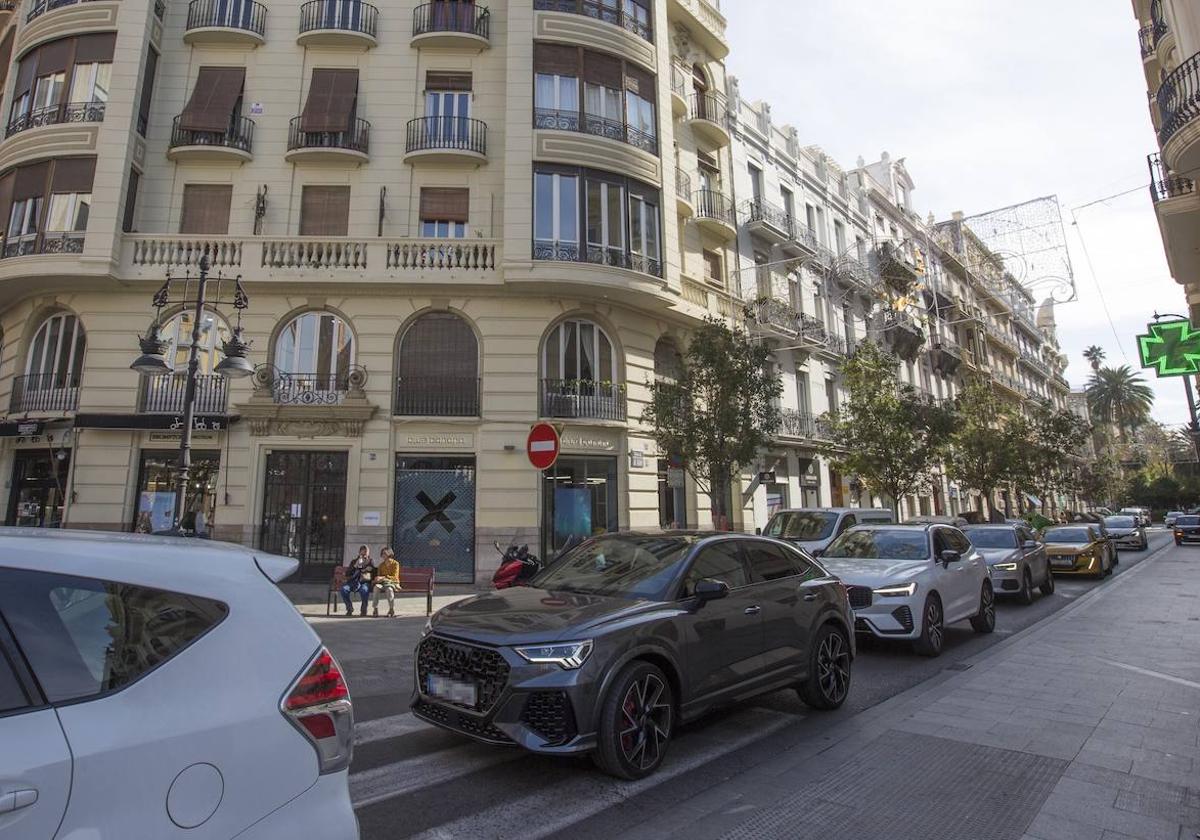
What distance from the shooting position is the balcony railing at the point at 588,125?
18422mm

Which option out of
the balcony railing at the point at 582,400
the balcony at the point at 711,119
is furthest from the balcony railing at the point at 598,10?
the balcony railing at the point at 582,400

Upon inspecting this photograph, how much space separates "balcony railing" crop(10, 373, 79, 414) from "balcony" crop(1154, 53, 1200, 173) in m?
24.5

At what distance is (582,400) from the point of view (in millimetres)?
18219

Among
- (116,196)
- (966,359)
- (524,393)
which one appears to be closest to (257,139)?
(116,196)

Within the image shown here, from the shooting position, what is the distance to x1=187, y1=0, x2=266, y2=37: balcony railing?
19062 millimetres

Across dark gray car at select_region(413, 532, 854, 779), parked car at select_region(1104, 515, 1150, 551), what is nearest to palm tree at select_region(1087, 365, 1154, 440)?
parked car at select_region(1104, 515, 1150, 551)

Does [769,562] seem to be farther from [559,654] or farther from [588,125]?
[588,125]

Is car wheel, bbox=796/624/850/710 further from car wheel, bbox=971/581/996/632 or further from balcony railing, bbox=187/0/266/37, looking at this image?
balcony railing, bbox=187/0/266/37

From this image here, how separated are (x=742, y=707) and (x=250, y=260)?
1690 centimetres

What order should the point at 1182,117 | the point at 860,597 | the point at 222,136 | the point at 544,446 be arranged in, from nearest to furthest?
the point at 860,597 < the point at 544,446 < the point at 1182,117 < the point at 222,136

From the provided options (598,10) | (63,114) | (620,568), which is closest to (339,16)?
(598,10)

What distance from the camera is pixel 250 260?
1730cm

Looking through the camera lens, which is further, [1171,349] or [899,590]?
[1171,349]

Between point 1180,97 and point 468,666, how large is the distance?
14597mm
